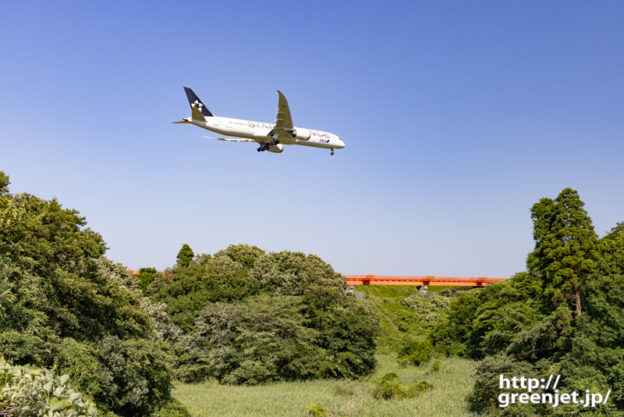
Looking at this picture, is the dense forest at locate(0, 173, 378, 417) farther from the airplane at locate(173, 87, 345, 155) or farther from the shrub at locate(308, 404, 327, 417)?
the airplane at locate(173, 87, 345, 155)

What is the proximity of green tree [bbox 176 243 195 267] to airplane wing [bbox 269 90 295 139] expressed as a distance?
111 feet

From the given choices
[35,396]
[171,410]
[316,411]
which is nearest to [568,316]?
[316,411]

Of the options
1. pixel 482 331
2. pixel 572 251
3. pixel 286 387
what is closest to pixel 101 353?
pixel 286 387

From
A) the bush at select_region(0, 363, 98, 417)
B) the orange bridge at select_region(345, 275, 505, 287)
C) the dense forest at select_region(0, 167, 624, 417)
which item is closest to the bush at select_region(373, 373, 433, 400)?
the dense forest at select_region(0, 167, 624, 417)

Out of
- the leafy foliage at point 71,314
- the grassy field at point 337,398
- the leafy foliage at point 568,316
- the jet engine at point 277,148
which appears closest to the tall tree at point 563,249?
the leafy foliage at point 568,316

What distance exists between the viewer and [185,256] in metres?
61.6

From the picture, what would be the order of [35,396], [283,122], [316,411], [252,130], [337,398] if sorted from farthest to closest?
1. [337,398]
2. [252,130]
3. [283,122]
4. [316,411]
5. [35,396]

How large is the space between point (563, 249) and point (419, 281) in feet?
191

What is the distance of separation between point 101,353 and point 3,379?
16.6 metres

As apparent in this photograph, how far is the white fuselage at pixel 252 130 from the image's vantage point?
98.3ft

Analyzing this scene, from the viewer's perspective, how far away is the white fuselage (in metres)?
30.0

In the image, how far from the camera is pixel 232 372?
45469 mm

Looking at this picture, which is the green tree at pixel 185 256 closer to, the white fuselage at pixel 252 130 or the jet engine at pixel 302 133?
the white fuselage at pixel 252 130

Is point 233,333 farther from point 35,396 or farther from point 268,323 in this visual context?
point 35,396
